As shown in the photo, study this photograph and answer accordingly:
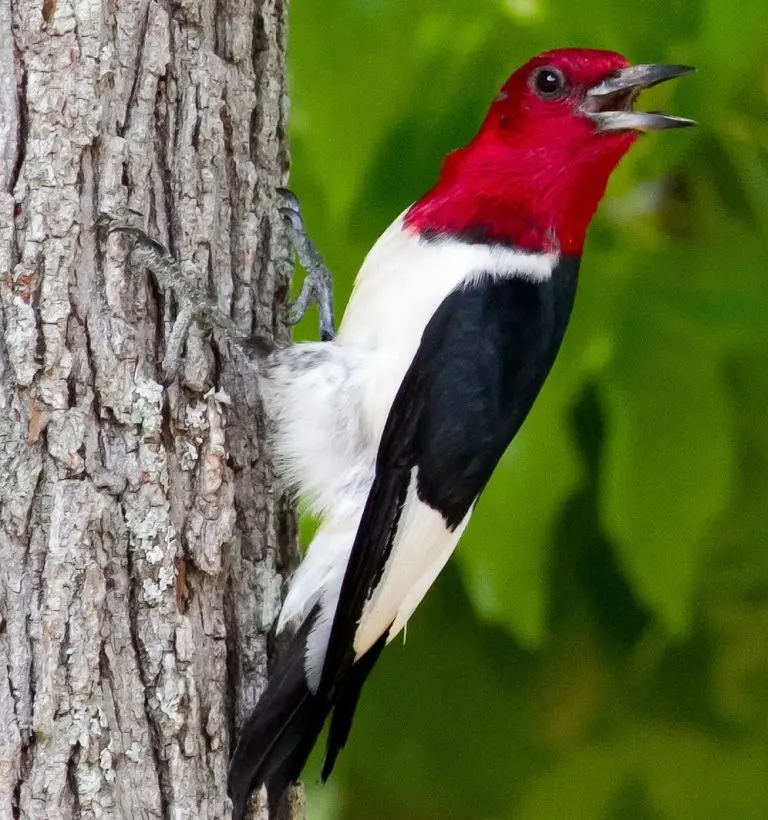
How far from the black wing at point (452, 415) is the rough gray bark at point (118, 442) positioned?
6.3 inches

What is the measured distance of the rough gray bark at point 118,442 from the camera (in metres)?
1.25

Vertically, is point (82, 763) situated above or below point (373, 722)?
above

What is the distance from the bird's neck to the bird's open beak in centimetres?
5

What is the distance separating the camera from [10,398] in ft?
4.17

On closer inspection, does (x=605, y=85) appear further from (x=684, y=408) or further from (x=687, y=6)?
(x=684, y=408)

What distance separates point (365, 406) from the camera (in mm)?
1585

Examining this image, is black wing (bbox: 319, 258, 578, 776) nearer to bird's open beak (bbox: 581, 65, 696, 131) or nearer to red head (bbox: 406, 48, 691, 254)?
red head (bbox: 406, 48, 691, 254)

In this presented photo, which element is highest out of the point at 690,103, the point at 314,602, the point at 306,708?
the point at 690,103

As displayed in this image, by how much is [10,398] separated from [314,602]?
1.62ft

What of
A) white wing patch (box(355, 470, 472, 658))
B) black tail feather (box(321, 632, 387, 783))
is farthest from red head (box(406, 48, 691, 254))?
black tail feather (box(321, 632, 387, 783))

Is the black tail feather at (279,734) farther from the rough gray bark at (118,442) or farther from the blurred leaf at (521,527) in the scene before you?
the blurred leaf at (521,527)

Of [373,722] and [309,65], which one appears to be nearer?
[309,65]

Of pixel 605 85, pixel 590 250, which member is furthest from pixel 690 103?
pixel 590 250

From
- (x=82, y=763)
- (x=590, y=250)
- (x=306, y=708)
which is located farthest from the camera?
(x=590, y=250)
